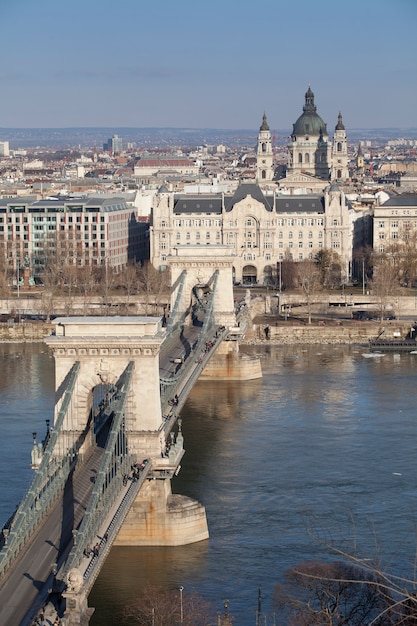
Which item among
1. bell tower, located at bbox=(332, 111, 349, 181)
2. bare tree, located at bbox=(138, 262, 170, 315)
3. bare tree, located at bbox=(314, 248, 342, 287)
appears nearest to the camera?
bare tree, located at bbox=(138, 262, 170, 315)

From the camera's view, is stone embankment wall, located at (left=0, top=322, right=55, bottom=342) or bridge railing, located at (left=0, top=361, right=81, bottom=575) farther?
stone embankment wall, located at (left=0, top=322, right=55, bottom=342)

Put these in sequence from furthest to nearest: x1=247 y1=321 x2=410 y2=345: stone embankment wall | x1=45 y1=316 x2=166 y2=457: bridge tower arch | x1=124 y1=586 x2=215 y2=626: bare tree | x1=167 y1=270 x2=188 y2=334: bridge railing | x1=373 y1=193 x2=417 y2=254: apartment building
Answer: x1=373 y1=193 x2=417 y2=254: apartment building < x1=247 y1=321 x2=410 y2=345: stone embankment wall < x1=167 y1=270 x2=188 y2=334: bridge railing < x1=45 y1=316 x2=166 y2=457: bridge tower arch < x1=124 y1=586 x2=215 y2=626: bare tree

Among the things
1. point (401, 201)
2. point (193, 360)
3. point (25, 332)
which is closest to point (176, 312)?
point (193, 360)

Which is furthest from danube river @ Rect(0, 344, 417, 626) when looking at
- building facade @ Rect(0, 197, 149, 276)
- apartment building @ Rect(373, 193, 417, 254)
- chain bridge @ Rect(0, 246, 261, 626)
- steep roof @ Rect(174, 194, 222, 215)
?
apartment building @ Rect(373, 193, 417, 254)

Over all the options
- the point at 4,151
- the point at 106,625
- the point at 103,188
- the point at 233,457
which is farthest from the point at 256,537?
the point at 4,151

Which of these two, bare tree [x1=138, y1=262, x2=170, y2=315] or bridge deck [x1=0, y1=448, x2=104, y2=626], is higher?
bare tree [x1=138, y1=262, x2=170, y2=315]

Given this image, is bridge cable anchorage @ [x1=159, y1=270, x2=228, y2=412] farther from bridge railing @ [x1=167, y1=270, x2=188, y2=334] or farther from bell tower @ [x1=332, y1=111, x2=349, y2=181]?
bell tower @ [x1=332, y1=111, x2=349, y2=181]
